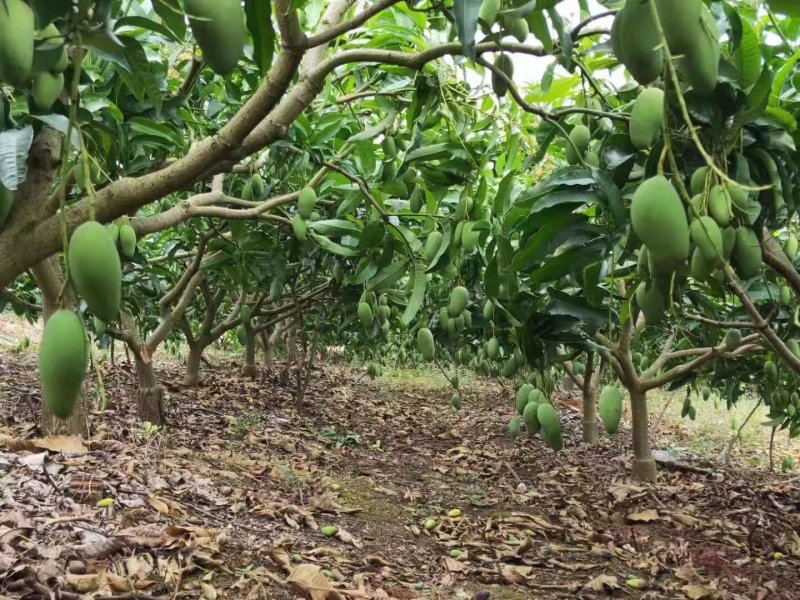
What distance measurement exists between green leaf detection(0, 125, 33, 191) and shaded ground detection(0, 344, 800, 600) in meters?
1.30

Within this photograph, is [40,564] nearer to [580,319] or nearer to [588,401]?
[580,319]

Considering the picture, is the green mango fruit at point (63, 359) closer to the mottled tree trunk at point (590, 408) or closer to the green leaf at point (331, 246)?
the green leaf at point (331, 246)

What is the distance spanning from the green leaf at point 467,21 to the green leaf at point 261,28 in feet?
0.71

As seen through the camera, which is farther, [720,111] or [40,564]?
[40,564]

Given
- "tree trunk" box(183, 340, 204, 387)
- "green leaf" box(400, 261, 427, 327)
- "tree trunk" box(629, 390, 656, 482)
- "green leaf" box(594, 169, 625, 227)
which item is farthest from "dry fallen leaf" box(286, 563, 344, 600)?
"tree trunk" box(183, 340, 204, 387)

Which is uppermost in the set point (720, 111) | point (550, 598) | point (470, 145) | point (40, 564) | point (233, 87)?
point (233, 87)

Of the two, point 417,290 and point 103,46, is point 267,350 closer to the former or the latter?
point 417,290

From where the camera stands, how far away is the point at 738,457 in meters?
7.12

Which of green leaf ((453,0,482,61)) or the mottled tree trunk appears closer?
green leaf ((453,0,482,61))

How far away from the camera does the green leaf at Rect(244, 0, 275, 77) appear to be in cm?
80

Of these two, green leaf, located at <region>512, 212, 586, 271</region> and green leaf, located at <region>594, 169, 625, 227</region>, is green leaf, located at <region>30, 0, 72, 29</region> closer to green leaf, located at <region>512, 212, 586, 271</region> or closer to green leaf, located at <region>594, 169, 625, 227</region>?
green leaf, located at <region>594, 169, 625, 227</region>

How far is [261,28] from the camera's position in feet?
2.71

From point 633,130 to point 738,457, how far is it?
7.24 m

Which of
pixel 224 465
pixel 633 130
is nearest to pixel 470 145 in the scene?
pixel 633 130
